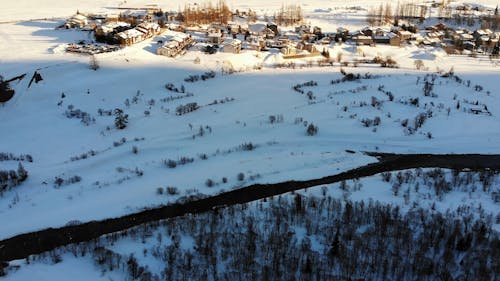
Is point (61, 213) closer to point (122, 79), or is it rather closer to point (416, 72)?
point (122, 79)

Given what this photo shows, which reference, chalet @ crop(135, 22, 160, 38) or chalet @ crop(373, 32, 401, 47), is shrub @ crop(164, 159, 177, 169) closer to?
chalet @ crop(135, 22, 160, 38)

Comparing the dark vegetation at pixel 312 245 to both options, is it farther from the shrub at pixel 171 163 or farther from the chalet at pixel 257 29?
the chalet at pixel 257 29

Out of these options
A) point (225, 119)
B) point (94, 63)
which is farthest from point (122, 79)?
point (225, 119)

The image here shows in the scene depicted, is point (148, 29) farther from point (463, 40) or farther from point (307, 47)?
point (463, 40)

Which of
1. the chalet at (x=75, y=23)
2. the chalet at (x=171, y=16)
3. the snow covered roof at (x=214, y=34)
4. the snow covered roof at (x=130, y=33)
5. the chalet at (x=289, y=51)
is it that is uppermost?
the chalet at (x=171, y=16)

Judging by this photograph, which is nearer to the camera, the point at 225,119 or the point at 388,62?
the point at 225,119

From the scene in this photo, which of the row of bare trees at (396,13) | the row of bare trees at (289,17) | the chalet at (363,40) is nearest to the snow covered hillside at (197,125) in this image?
the chalet at (363,40)

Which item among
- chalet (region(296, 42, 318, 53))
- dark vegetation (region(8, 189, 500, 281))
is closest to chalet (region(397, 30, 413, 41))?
A: chalet (region(296, 42, 318, 53))
